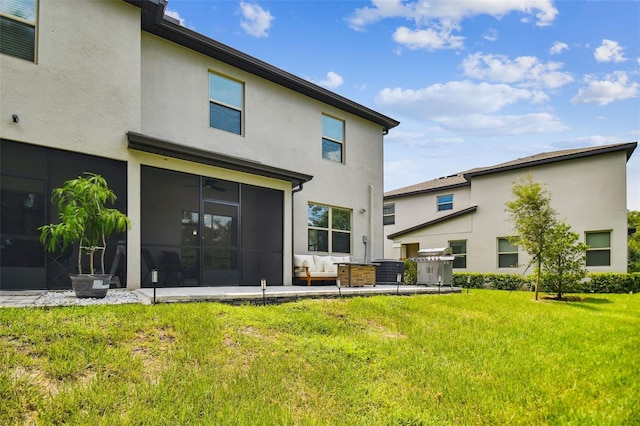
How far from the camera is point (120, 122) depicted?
7.95m

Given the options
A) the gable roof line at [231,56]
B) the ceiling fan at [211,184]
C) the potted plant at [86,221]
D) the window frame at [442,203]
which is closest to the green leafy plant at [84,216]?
the potted plant at [86,221]

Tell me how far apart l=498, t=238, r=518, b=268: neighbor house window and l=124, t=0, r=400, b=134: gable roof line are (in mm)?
8389

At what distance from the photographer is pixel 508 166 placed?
59.0 ft

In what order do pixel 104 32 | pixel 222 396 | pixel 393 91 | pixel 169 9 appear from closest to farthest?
pixel 222 396, pixel 104 32, pixel 169 9, pixel 393 91

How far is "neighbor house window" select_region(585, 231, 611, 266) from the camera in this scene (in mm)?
15500

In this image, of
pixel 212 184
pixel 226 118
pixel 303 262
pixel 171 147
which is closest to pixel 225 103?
pixel 226 118

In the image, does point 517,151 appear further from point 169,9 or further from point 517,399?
point 517,399

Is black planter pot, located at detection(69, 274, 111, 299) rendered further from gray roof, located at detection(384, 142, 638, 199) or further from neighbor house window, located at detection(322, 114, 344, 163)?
gray roof, located at detection(384, 142, 638, 199)

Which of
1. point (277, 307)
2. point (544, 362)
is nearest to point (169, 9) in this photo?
point (277, 307)

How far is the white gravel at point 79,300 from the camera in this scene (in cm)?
547

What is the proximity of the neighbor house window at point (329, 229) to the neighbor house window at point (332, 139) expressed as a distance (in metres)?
1.83

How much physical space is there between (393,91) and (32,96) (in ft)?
51.6

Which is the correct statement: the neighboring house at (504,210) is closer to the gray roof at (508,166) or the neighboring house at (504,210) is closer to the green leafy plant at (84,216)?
the gray roof at (508,166)

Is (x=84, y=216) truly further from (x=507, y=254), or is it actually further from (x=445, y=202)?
(x=445, y=202)
